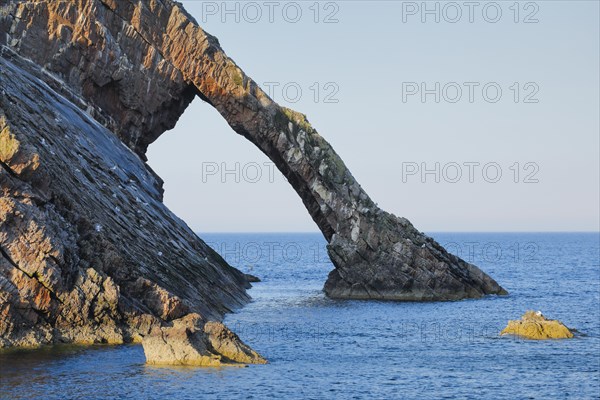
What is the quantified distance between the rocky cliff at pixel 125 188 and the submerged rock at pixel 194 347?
7248 millimetres

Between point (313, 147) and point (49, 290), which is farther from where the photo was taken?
point (313, 147)

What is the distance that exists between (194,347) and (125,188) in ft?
111

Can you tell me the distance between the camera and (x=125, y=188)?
83938 millimetres

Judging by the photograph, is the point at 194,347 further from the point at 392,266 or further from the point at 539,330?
the point at 392,266

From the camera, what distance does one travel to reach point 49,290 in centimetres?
5822

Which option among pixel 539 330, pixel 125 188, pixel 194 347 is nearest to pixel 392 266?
pixel 539 330

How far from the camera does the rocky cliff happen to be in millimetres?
59094

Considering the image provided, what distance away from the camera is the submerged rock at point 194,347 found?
53344 mm

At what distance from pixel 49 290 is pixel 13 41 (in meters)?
45.0

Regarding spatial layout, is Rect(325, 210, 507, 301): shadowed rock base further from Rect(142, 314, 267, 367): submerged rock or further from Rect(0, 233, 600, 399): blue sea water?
Rect(142, 314, 267, 367): submerged rock

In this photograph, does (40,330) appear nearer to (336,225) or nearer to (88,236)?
(88,236)

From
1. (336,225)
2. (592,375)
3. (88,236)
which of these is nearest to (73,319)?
(88,236)

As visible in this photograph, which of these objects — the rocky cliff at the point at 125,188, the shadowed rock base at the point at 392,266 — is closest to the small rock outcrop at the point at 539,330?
the rocky cliff at the point at 125,188

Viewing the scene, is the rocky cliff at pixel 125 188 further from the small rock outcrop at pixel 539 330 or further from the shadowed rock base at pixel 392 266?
the small rock outcrop at pixel 539 330
